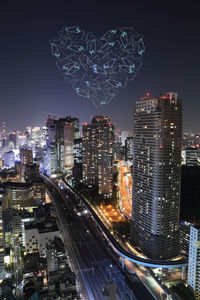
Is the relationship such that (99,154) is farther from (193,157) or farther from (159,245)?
(159,245)

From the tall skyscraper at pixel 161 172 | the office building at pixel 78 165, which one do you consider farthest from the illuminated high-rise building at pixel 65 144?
the tall skyscraper at pixel 161 172

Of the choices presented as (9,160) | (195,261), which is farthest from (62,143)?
(195,261)

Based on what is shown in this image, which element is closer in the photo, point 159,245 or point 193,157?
point 159,245

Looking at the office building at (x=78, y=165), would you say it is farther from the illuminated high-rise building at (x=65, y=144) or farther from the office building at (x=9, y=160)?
the office building at (x=9, y=160)

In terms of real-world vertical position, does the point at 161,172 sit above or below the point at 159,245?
above

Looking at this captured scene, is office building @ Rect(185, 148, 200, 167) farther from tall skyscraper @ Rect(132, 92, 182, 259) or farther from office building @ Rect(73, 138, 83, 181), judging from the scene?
tall skyscraper @ Rect(132, 92, 182, 259)

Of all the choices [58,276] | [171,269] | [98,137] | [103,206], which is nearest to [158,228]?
[171,269]

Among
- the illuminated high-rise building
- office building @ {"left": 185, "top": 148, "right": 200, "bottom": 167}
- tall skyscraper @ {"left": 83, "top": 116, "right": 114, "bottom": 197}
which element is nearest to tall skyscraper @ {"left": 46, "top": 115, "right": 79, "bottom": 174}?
the illuminated high-rise building
